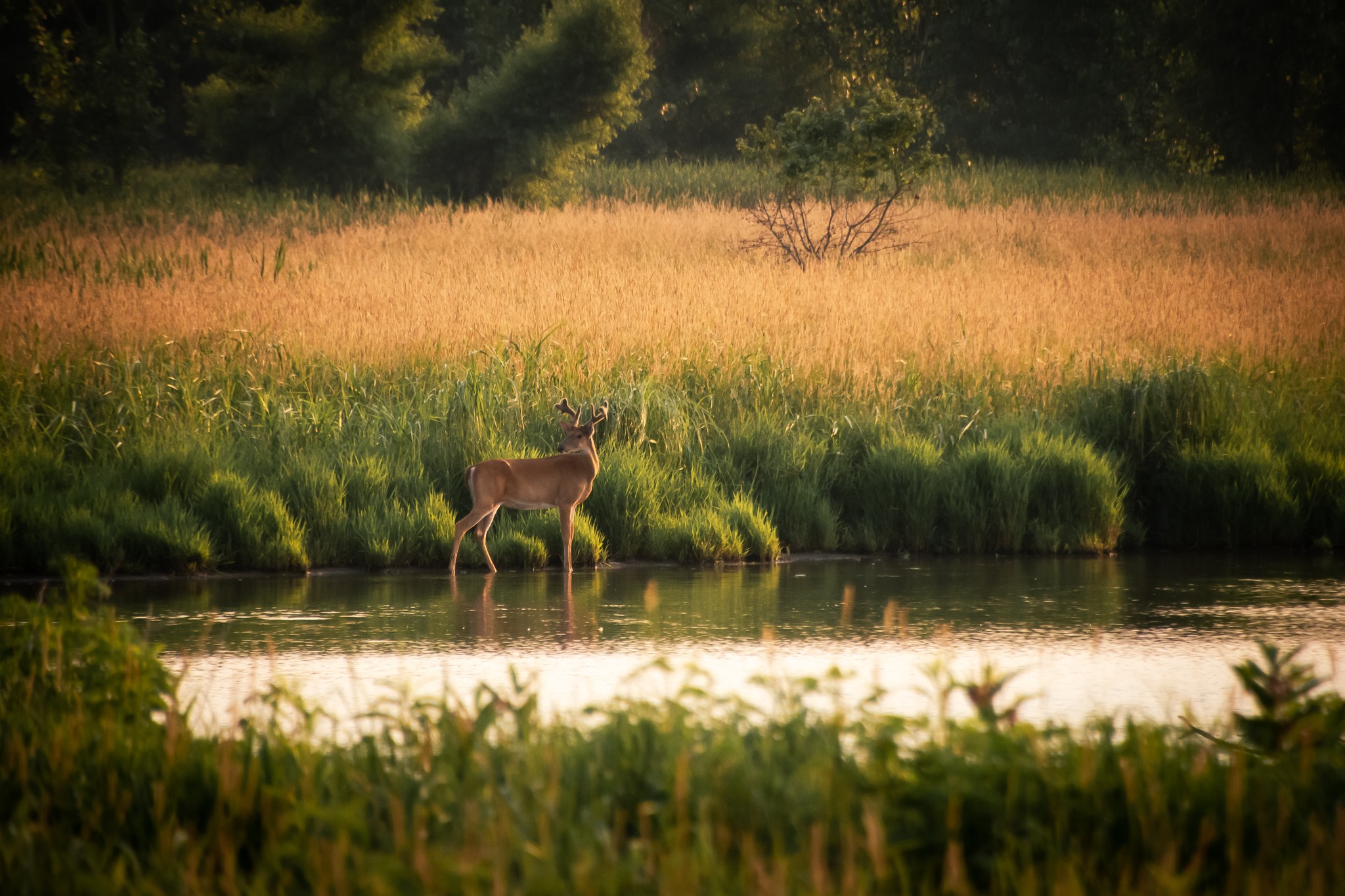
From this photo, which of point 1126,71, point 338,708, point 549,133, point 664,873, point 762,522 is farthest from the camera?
point 1126,71

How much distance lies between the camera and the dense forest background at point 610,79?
3709 cm

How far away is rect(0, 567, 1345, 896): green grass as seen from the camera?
349 centimetres

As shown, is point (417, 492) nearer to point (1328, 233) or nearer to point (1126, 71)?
point (1328, 233)

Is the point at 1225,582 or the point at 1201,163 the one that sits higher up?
the point at 1201,163

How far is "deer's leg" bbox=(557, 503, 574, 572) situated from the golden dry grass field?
11.8 feet

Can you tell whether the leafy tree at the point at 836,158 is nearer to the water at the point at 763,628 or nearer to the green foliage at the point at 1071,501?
the green foliage at the point at 1071,501

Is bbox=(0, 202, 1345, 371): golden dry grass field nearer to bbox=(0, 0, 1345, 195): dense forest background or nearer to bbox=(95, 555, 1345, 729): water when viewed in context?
bbox=(95, 555, 1345, 729): water

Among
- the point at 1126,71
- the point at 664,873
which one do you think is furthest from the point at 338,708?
the point at 1126,71

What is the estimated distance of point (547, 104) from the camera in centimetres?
3853

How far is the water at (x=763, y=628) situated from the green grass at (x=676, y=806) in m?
0.46

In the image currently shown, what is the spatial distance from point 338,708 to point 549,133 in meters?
33.9

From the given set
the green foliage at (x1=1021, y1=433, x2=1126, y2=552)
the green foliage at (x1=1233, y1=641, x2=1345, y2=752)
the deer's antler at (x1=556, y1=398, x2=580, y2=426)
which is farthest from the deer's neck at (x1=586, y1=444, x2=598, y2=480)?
the green foliage at (x1=1233, y1=641, x2=1345, y2=752)

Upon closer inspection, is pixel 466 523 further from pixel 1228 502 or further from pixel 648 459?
pixel 1228 502

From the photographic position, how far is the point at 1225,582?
9258 mm
